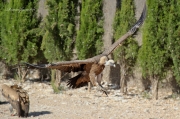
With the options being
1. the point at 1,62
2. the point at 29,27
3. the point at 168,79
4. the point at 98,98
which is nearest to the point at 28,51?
the point at 29,27

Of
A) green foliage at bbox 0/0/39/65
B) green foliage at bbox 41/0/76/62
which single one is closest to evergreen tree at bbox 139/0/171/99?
green foliage at bbox 41/0/76/62

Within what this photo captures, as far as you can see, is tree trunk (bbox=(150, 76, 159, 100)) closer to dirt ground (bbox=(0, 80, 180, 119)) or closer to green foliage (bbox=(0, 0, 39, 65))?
dirt ground (bbox=(0, 80, 180, 119))

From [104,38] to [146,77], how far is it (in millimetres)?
1878

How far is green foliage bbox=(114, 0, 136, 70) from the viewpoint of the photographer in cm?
1314

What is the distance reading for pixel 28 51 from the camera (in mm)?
15148

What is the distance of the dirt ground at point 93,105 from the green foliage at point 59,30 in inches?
42.6

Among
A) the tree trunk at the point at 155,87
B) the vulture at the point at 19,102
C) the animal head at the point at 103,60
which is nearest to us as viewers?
the animal head at the point at 103,60

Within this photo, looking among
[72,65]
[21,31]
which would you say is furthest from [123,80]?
[72,65]

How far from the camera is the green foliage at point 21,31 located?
49.9 feet

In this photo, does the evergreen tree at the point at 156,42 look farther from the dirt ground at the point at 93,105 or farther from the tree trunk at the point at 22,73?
the tree trunk at the point at 22,73

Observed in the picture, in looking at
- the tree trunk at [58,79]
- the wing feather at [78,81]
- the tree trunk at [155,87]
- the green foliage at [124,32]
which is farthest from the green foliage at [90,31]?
the wing feather at [78,81]

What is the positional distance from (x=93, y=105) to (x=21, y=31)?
4.73 metres

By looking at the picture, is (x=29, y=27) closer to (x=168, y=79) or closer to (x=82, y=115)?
(x=168, y=79)

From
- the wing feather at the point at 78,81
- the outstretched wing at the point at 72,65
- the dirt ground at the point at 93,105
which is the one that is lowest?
the dirt ground at the point at 93,105
